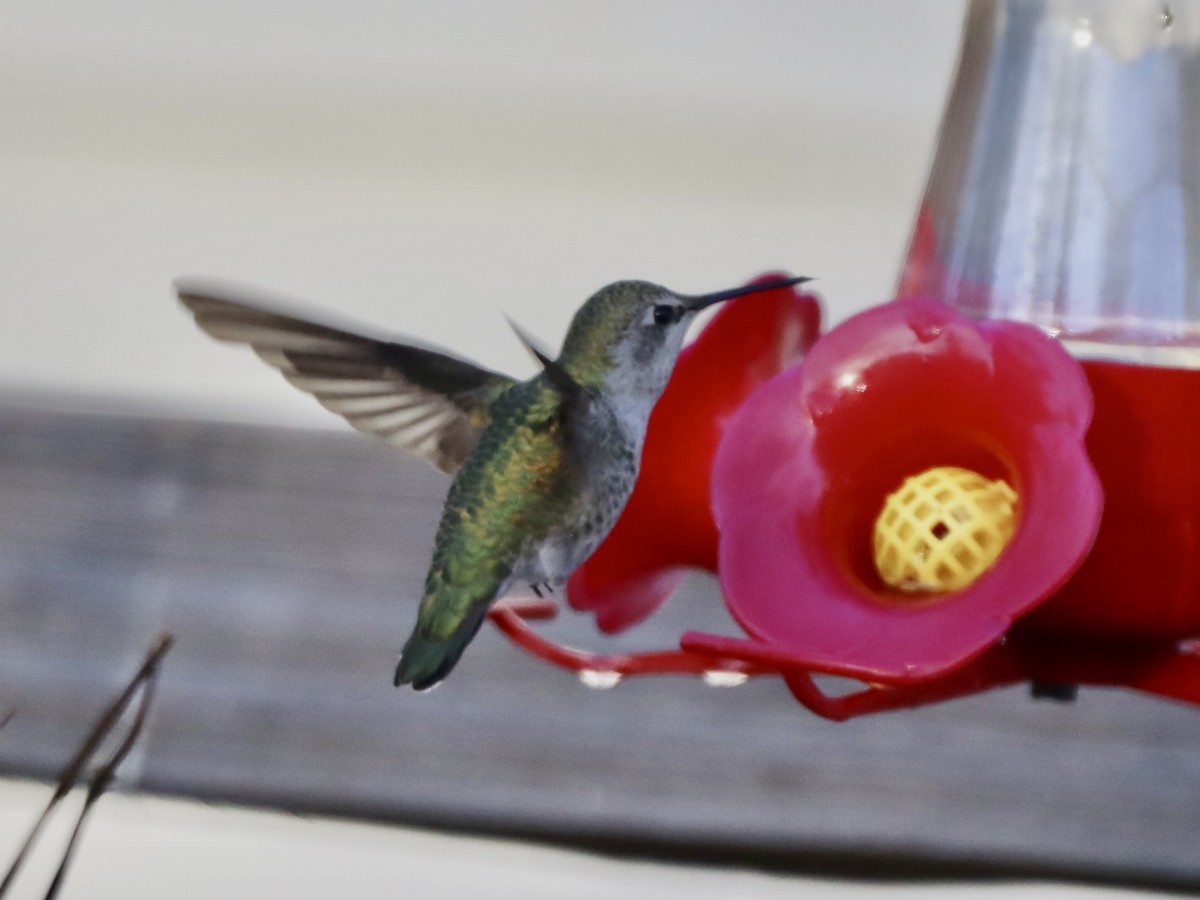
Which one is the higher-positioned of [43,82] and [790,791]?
[43,82]

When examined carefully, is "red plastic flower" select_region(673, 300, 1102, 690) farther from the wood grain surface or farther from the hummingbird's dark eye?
the wood grain surface

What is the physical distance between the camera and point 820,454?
0.78 m

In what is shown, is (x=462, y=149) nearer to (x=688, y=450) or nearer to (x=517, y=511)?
(x=688, y=450)

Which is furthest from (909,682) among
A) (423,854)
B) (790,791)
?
(423,854)

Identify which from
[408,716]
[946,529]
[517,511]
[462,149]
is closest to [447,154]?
[462,149]

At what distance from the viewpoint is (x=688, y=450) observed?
94 cm

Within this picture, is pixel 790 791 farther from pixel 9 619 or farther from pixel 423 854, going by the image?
pixel 9 619

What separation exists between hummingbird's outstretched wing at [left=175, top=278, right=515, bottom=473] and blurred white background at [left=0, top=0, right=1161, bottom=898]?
0.88 m

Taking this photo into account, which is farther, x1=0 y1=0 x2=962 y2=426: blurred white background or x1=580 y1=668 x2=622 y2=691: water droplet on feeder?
x1=0 y1=0 x2=962 y2=426: blurred white background

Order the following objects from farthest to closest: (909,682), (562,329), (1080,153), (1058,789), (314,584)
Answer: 1. (562,329)
2. (314,584)
3. (1058,789)
4. (1080,153)
5. (909,682)

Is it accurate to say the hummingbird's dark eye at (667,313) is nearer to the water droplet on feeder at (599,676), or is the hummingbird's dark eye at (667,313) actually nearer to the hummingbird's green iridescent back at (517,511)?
the hummingbird's green iridescent back at (517,511)

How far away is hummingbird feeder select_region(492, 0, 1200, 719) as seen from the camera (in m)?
0.66

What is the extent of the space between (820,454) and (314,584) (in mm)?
1012

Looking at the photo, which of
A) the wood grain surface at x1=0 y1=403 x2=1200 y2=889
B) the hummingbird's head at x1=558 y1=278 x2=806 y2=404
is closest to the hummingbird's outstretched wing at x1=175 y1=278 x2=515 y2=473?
the hummingbird's head at x1=558 y1=278 x2=806 y2=404
